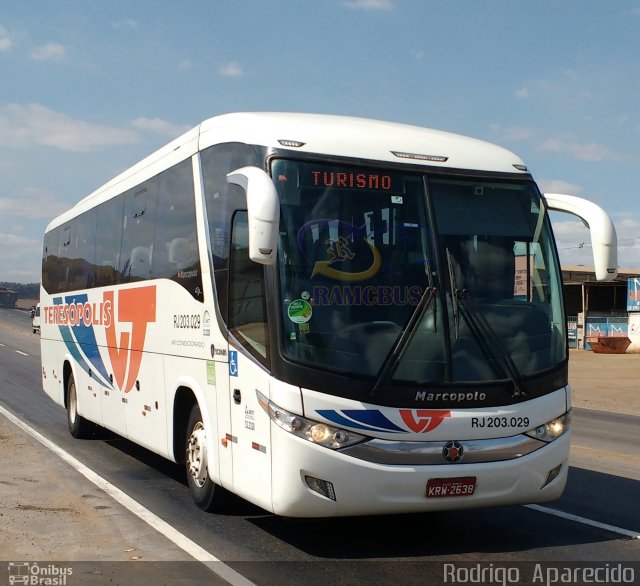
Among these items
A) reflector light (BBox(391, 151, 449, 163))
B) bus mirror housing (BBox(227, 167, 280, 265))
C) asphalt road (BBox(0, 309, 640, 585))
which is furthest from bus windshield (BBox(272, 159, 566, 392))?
asphalt road (BBox(0, 309, 640, 585))

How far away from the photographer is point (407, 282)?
6.88m

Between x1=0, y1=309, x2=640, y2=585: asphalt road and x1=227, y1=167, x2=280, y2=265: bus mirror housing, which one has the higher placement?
x1=227, y1=167, x2=280, y2=265: bus mirror housing

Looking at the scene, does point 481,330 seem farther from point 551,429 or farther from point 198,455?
point 198,455

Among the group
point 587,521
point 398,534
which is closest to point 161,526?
point 398,534

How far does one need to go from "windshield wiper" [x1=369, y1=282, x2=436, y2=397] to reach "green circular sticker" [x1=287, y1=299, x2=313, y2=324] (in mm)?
674

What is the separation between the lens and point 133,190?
1099 cm

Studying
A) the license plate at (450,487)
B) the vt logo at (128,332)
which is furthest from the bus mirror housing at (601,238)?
the vt logo at (128,332)

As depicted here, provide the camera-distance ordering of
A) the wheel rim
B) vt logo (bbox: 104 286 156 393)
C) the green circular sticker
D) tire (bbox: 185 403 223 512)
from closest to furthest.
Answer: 1. the green circular sticker
2. tire (bbox: 185 403 223 512)
3. the wheel rim
4. vt logo (bbox: 104 286 156 393)

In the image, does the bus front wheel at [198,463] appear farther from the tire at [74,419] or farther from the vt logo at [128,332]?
the tire at [74,419]

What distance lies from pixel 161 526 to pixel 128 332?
11.4ft

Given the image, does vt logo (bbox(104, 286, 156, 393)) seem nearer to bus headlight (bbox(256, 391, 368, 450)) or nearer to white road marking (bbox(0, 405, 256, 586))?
white road marking (bbox(0, 405, 256, 586))

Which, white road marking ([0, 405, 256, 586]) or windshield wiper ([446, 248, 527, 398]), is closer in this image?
white road marking ([0, 405, 256, 586])

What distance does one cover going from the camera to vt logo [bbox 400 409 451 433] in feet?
21.4

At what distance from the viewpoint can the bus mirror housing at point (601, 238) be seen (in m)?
7.34
